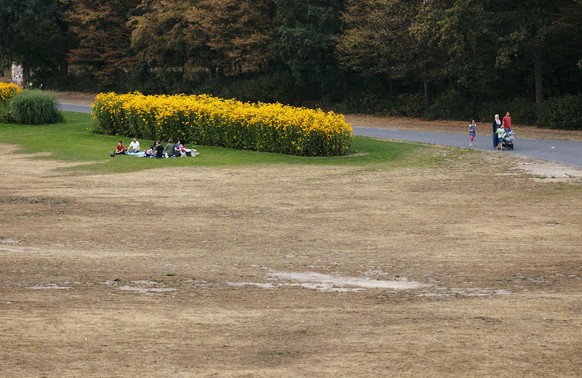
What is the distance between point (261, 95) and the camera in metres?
64.6

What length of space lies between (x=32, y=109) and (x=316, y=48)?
50.2 feet

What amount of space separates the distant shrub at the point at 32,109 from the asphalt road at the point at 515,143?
1549cm

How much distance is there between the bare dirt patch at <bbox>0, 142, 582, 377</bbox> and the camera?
12414mm

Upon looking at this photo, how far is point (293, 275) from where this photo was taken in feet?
60.7

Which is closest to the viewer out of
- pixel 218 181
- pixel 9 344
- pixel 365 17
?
pixel 9 344

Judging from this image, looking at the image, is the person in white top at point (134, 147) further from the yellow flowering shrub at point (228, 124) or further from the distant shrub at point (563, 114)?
the distant shrub at point (563, 114)

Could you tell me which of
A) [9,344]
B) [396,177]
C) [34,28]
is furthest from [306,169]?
[34,28]

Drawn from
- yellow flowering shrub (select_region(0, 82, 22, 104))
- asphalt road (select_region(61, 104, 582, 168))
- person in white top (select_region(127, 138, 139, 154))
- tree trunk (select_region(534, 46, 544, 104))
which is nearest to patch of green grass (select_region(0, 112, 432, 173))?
person in white top (select_region(127, 138, 139, 154))

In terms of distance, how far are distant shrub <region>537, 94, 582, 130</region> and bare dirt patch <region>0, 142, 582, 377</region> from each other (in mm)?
16232

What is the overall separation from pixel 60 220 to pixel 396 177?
39.5 ft

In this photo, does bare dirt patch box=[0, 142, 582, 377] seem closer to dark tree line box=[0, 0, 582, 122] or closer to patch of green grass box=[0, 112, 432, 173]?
patch of green grass box=[0, 112, 432, 173]

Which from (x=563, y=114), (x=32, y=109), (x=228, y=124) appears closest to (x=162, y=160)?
(x=228, y=124)

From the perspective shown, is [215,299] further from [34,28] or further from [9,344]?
[34,28]

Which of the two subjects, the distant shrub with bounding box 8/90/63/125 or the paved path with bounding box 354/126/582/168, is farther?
the distant shrub with bounding box 8/90/63/125
